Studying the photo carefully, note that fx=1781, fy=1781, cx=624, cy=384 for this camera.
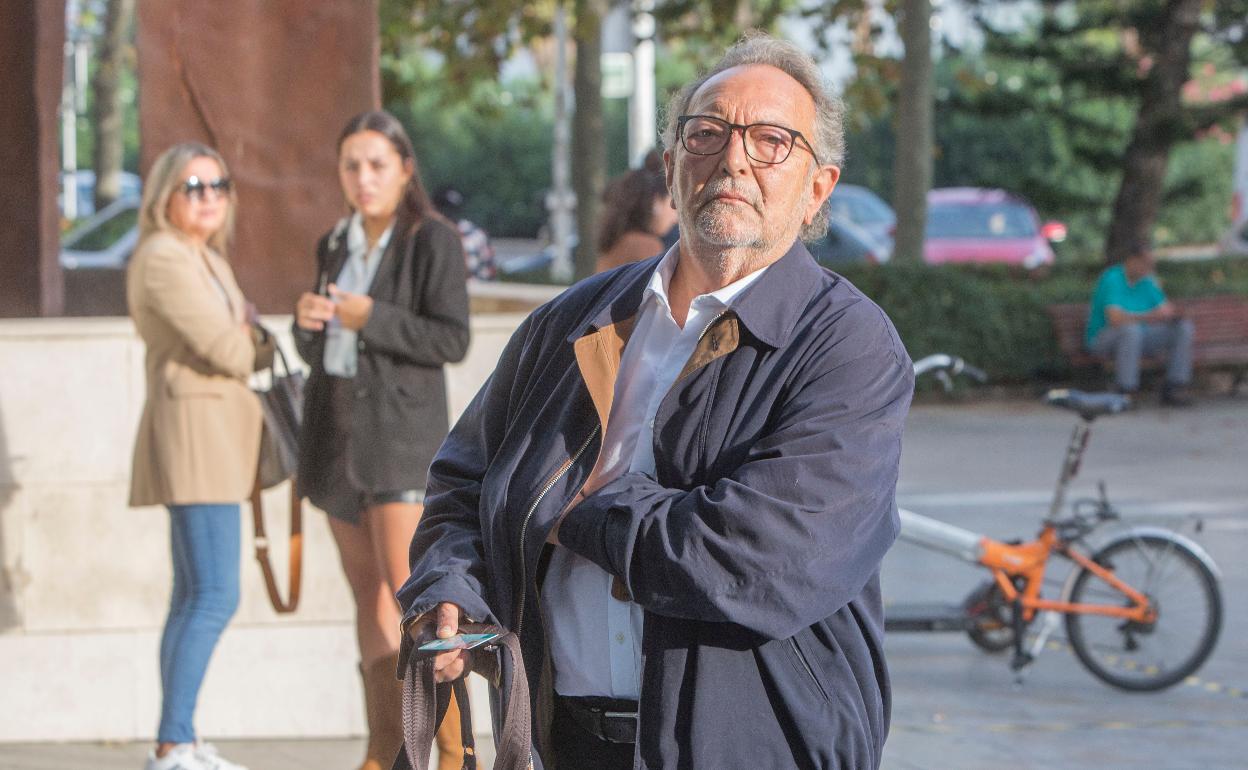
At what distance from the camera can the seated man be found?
1548cm

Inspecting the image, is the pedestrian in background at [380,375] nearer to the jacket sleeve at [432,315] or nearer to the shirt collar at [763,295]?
the jacket sleeve at [432,315]

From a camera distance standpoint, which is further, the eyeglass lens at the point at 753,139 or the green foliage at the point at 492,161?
the green foliage at the point at 492,161

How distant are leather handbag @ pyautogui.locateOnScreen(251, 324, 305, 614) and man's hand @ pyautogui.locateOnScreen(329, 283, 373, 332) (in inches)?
17.2

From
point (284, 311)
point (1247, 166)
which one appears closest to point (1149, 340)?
point (284, 311)

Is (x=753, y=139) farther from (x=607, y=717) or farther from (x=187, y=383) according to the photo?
(x=187, y=383)

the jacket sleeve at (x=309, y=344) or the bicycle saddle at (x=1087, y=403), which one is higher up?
the jacket sleeve at (x=309, y=344)

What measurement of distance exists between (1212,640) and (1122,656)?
335mm

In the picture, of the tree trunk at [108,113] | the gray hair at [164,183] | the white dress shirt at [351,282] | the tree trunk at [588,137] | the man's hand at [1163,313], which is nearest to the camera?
the white dress shirt at [351,282]

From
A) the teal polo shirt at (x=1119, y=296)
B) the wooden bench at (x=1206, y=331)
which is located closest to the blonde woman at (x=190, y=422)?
the teal polo shirt at (x=1119, y=296)

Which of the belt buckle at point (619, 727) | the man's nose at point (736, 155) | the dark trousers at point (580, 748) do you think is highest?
the man's nose at point (736, 155)

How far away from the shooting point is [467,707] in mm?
2703

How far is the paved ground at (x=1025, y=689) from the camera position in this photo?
5.67 meters

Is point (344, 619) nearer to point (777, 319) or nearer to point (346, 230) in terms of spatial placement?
point (346, 230)

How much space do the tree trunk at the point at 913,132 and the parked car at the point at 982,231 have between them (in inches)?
349
